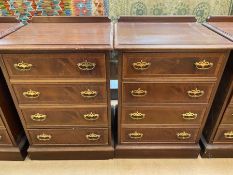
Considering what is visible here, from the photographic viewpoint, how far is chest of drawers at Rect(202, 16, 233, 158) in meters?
1.28

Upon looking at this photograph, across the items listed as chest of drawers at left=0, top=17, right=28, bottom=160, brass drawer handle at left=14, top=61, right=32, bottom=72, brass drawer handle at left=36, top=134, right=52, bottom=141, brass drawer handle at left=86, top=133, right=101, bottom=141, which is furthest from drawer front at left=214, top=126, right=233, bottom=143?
chest of drawers at left=0, top=17, right=28, bottom=160

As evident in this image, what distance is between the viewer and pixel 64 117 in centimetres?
138

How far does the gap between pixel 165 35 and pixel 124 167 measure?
3.19ft

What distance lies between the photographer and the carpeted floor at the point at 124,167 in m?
1.50

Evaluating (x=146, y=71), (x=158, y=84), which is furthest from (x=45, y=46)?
(x=158, y=84)

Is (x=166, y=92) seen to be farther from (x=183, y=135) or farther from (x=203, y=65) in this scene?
(x=183, y=135)

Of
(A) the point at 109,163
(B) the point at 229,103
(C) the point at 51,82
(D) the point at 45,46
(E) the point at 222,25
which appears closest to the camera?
(D) the point at 45,46

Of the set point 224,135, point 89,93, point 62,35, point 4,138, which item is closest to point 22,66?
point 62,35

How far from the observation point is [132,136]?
1490mm

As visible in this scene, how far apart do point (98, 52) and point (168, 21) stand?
70 cm

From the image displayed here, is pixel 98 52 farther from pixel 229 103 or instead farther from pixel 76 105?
pixel 229 103

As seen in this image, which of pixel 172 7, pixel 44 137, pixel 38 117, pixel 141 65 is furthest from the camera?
pixel 172 7

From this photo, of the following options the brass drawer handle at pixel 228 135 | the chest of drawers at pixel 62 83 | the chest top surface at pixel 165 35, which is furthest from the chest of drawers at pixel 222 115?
the chest of drawers at pixel 62 83

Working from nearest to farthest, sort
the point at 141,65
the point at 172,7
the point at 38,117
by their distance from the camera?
the point at 141,65, the point at 38,117, the point at 172,7
